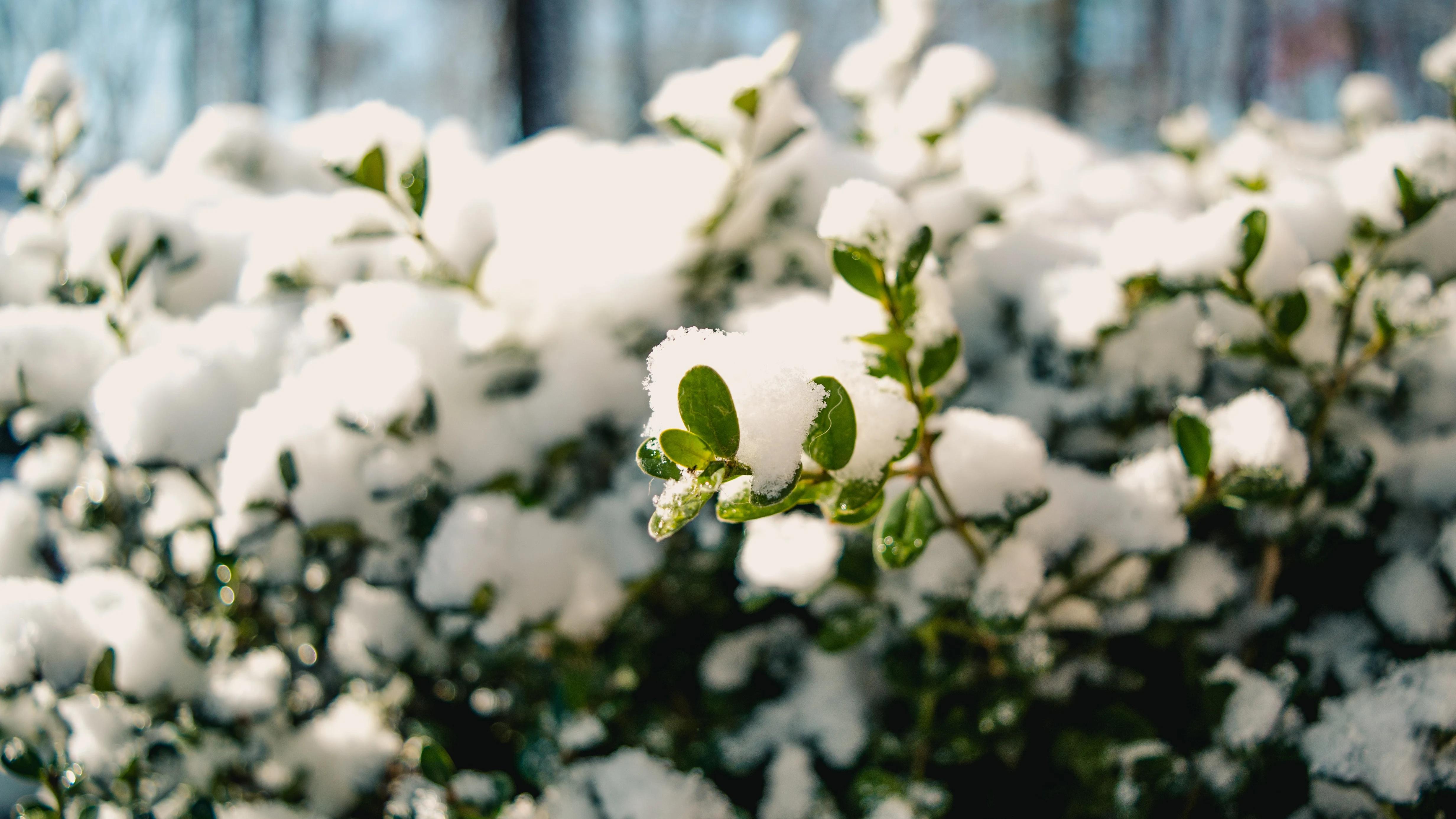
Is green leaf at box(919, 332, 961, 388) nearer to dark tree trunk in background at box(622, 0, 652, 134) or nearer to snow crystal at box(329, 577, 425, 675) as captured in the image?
snow crystal at box(329, 577, 425, 675)

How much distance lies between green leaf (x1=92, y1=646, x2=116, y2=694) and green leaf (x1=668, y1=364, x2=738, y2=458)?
0.58 meters

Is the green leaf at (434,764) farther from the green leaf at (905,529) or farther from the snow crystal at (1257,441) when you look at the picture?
the snow crystal at (1257,441)

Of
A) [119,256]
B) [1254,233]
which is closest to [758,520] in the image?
[1254,233]

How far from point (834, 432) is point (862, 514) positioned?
0.07 meters

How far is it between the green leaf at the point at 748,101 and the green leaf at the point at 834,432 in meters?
0.36

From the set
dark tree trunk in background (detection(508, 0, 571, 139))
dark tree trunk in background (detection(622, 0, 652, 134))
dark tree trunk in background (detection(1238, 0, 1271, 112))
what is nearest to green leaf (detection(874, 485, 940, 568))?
dark tree trunk in background (detection(508, 0, 571, 139))

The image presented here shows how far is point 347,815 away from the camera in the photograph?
0.80m

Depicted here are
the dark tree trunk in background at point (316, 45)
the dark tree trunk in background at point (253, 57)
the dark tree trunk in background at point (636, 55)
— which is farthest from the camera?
the dark tree trunk in background at point (316, 45)

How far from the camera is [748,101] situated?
0.67 metres

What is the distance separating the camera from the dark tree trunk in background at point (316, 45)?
8.58m

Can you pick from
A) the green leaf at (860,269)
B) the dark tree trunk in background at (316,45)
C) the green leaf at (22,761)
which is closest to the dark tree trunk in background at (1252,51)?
the green leaf at (860,269)

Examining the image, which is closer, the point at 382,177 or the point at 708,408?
the point at 708,408

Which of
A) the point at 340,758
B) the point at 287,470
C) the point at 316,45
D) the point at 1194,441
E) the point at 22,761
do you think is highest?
the point at 1194,441

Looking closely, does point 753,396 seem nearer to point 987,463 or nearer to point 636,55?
point 987,463
